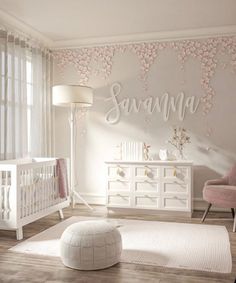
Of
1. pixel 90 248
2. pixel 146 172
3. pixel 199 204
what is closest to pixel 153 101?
pixel 146 172

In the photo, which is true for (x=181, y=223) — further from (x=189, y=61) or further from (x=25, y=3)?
(x=25, y=3)

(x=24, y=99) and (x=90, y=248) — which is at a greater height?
(x=24, y=99)

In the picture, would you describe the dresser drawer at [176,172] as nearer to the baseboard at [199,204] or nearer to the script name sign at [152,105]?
the baseboard at [199,204]

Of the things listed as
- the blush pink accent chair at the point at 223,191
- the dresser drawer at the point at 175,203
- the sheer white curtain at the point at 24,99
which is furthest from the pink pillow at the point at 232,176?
the sheer white curtain at the point at 24,99

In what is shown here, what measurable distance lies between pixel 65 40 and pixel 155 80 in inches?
59.6

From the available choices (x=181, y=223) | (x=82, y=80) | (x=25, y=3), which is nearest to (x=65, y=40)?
(x=82, y=80)

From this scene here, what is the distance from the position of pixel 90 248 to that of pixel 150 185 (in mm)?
2076

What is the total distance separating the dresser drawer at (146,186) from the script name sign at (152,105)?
38.2 inches

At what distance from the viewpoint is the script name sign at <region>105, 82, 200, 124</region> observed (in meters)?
4.91

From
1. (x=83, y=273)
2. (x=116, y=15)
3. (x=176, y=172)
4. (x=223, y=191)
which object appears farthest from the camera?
(x=176, y=172)

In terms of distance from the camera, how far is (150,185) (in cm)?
462

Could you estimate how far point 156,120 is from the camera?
16.5 ft

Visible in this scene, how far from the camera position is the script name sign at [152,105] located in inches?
193

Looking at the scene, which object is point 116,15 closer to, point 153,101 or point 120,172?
point 153,101
